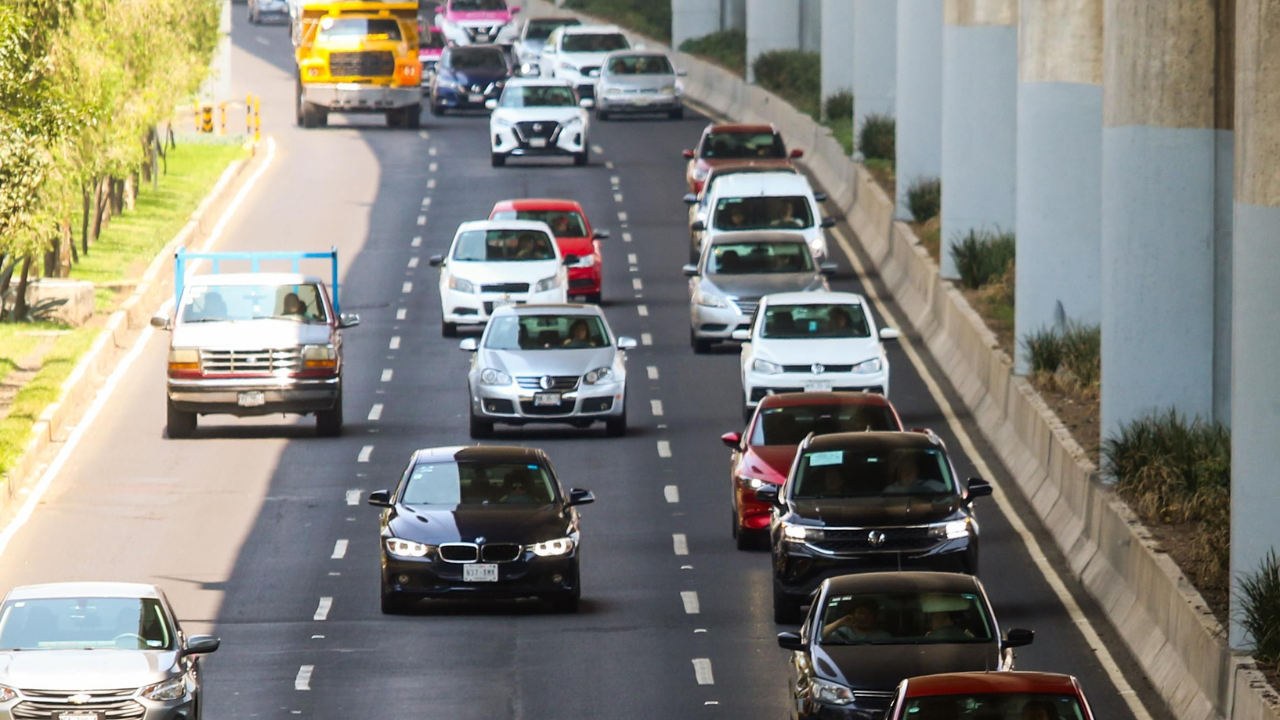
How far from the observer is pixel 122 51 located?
157 feet

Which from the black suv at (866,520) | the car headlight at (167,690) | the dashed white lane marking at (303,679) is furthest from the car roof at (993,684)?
the dashed white lane marking at (303,679)

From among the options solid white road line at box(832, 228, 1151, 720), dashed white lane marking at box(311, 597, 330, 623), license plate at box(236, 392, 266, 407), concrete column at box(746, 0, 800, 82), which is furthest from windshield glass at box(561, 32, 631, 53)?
dashed white lane marking at box(311, 597, 330, 623)

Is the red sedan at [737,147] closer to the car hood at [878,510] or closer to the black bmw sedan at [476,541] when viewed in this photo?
the black bmw sedan at [476,541]

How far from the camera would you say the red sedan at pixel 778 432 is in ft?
84.5

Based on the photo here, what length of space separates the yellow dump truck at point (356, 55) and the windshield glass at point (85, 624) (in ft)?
155

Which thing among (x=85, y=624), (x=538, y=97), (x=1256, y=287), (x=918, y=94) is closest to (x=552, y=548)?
(x=85, y=624)

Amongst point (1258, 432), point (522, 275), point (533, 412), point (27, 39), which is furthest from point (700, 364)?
point (1258, 432)

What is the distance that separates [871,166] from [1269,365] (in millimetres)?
34060

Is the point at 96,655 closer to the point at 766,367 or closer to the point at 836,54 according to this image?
the point at 766,367

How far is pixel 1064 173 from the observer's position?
109ft

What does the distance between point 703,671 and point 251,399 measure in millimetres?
12790

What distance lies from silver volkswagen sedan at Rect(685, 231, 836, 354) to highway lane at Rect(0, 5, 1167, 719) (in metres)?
0.66

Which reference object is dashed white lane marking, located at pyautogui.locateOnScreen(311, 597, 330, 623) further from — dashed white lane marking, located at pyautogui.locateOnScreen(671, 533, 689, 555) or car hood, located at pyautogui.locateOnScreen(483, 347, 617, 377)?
car hood, located at pyautogui.locateOnScreen(483, 347, 617, 377)

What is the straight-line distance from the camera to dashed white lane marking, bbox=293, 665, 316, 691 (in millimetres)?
Result: 20703
